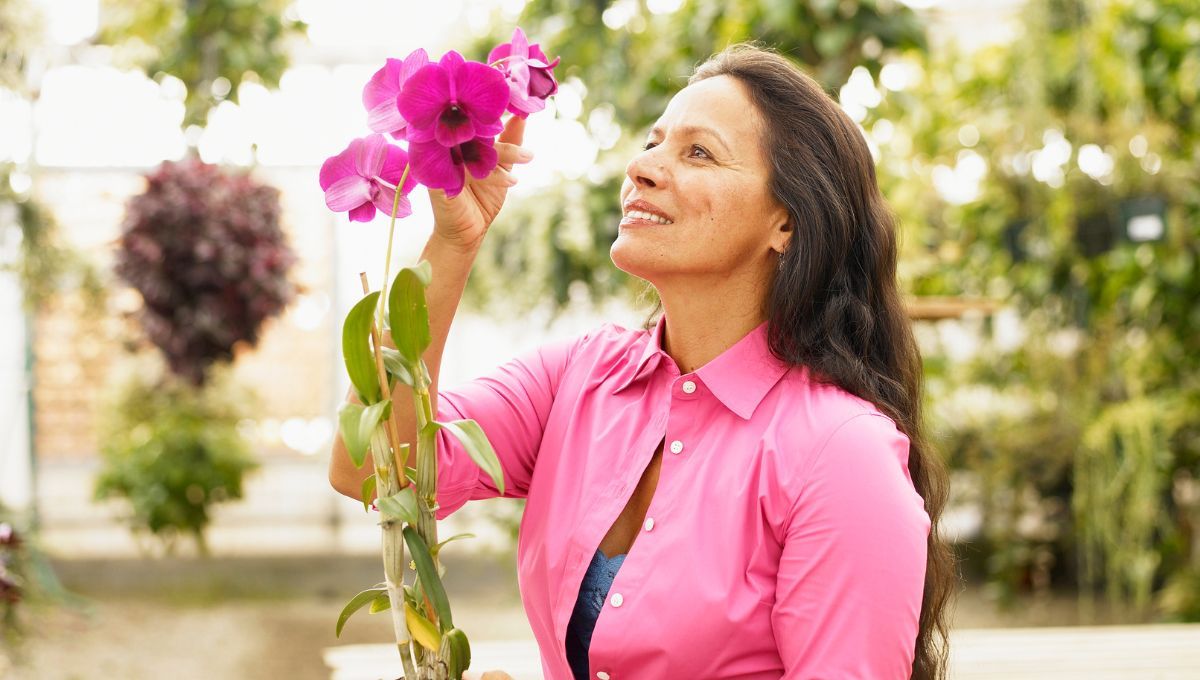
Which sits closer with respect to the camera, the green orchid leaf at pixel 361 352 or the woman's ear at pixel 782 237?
the green orchid leaf at pixel 361 352

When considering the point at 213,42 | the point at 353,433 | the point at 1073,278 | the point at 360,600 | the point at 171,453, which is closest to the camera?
the point at 353,433

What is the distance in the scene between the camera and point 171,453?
4680 mm

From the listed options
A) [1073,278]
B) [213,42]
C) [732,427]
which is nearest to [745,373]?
[732,427]

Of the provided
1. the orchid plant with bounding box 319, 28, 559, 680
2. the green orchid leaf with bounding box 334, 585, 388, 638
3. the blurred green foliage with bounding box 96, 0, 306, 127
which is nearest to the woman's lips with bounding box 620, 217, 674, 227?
the orchid plant with bounding box 319, 28, 559, 680

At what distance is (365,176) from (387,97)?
0.08m

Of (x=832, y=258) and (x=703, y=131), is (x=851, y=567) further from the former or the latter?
(x=703, y=131)

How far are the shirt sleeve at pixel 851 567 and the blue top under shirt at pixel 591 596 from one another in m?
0.19

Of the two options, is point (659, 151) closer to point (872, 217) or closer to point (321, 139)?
point (872, 217)

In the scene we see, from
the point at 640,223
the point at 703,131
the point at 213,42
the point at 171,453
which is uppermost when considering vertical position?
the point at 213,42

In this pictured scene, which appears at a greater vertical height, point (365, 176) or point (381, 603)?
point (365, 176)

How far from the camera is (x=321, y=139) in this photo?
5.36 meters

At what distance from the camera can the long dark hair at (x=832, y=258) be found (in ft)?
4.23

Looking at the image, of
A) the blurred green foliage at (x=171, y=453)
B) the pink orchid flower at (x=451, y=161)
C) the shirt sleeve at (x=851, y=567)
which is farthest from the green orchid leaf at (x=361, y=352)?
the blurred green foliage at (x=171, y=453)

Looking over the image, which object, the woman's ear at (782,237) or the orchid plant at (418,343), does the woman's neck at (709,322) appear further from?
the orchid plant at (418,343)
